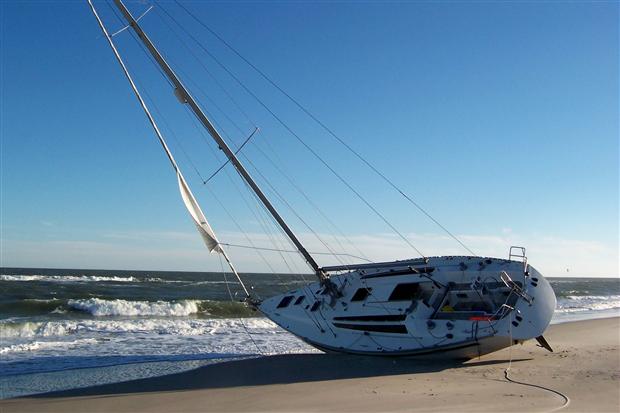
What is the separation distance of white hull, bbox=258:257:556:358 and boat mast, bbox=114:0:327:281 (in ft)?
4.50

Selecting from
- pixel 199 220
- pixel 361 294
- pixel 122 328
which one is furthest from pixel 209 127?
pixel 122 328

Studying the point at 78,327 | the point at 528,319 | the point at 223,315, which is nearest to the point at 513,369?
the point at 528,319

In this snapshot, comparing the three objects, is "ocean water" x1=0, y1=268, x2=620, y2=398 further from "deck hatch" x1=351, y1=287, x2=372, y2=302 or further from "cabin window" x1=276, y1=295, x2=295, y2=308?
"deck hatch" x1=351, y1=287, x2=372, y2=302

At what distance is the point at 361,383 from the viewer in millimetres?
12883

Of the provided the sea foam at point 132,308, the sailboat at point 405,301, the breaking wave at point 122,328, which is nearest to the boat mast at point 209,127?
the sailboat at point 405,301

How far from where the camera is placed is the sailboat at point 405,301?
14531mm

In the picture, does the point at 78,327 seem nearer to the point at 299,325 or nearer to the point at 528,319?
the point at 299,325

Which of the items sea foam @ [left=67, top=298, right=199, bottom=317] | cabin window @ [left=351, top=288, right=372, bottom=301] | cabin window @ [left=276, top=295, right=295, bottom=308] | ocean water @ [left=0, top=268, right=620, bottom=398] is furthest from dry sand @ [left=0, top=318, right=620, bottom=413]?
sea foam @ [left=67, top=298, right=199, bottom=317]

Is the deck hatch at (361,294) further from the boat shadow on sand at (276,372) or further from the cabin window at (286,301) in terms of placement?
the cabin window at (286,301)

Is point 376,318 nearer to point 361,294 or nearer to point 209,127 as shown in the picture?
point 361,294

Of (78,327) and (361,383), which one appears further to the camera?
(78,327)

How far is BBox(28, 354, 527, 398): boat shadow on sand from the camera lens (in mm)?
13281

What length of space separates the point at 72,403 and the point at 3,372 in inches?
208

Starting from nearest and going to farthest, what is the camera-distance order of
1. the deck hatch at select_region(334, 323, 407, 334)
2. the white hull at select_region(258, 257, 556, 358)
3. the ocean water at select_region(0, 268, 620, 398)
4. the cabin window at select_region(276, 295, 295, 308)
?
the white hull at select_region(258, 257, 556, 358) < the ocean water at select_region(0, 268, 620, 398) < the deck hatch at select_region(334, 323, 407, 334) < the cabin window at select_region(276, 295, 295, 308)
